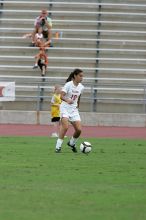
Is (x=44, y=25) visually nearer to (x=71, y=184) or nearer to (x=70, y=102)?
(x=70, y=102)

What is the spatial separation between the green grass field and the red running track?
5.41 metres

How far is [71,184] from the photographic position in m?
12.8

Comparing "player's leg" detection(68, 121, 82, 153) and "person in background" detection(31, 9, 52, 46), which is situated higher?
"person in background" detection(31, 9, 52, 46)

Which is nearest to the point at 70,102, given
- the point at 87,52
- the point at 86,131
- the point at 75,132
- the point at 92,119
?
the point at 75,132

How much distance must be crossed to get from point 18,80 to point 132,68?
4732 millimetres

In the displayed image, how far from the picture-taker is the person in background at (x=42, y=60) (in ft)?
107

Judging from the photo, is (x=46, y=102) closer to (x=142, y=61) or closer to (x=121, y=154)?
(x=142, y=61)

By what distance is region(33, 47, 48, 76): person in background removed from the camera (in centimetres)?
3266

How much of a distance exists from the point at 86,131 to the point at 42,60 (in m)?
6.02

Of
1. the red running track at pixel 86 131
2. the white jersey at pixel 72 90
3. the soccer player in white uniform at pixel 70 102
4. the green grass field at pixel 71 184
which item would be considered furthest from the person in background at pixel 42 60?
Result: the white jersey at pixel 72 90

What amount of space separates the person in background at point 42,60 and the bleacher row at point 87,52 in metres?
0.41

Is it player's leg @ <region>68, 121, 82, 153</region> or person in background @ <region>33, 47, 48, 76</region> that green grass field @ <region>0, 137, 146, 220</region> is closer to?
player's leg @ <region>68, 121, 82, 153</region>

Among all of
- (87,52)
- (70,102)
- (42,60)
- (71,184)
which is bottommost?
(42,60)

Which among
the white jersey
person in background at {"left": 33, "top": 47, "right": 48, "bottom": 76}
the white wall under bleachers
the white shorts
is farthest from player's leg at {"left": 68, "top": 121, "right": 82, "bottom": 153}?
person in background at {"left": 33, "top": 47, "right": 48, "bottom": 76}
